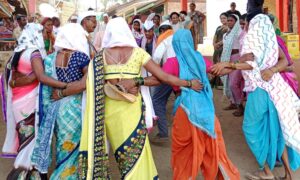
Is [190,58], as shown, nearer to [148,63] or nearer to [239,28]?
[148,63]

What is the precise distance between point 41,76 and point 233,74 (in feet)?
12.9

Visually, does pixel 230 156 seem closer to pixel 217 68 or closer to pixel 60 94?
pixel 217 68

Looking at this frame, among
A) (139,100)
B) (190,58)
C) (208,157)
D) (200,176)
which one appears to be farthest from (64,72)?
(200,176)

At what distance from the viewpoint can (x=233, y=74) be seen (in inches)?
268

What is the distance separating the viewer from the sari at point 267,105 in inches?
153

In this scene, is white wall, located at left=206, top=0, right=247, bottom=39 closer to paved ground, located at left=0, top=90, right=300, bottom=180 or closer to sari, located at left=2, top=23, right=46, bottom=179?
paved ground, located at left=0, top=90, right=300, bottom=180

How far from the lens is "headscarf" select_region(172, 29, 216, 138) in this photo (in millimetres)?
3457

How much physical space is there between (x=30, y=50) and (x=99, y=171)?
4.20 feet

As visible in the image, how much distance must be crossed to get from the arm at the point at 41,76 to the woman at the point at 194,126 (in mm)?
910

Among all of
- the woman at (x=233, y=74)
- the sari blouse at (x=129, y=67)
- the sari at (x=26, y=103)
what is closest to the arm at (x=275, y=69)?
the sari blouse at (x=129, y=67)

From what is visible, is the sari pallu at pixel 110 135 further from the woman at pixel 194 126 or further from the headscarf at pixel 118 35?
the woman at pixel 194 126

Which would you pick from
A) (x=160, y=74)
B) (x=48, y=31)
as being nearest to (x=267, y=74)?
(x=160, y=74)

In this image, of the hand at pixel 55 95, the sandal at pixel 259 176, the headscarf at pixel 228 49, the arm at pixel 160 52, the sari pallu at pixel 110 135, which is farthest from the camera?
the headscarf at pixel 228 49

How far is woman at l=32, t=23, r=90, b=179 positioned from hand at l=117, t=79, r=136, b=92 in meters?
0.39
